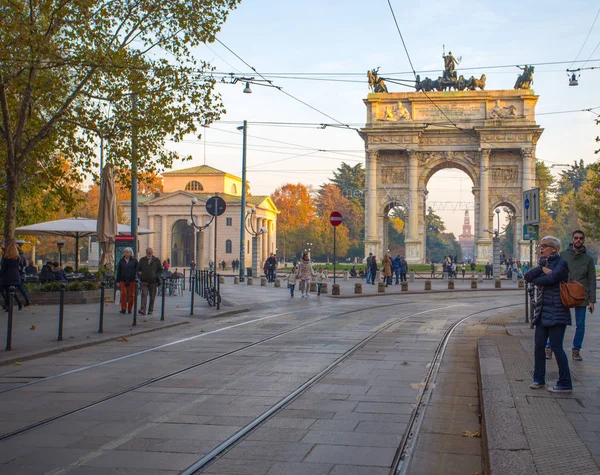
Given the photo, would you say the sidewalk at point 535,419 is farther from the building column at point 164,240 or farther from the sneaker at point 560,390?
the building column at point 164,240

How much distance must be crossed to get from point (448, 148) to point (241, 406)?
5932cm

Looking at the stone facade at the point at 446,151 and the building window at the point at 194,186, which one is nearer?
the stone facade at the point at 446,151

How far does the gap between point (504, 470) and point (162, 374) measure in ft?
19.4

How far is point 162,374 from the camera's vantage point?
32.4 feet

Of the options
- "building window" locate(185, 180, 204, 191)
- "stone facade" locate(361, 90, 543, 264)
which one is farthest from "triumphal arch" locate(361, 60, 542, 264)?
"building window" locate(185, 180, 204, 191)

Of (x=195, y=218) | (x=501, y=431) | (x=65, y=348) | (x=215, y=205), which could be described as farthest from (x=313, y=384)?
(x=195, y=218)

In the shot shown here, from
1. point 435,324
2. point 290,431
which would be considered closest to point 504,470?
point 290,431

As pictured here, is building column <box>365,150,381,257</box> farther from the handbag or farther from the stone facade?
the handbag

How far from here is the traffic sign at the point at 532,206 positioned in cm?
1683

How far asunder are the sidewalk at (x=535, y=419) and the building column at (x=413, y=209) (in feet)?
176

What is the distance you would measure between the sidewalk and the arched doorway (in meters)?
82.5

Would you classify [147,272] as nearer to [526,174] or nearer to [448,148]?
[448,148]

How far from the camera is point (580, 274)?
10.7m

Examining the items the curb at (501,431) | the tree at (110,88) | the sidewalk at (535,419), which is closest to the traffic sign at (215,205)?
the tree at (110,88)
